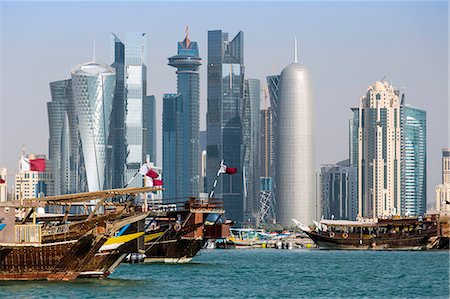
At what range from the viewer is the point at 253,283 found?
79.4 metres

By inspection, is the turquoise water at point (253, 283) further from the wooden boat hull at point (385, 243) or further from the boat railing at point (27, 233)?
the wooden boat hull at point (385, 243)

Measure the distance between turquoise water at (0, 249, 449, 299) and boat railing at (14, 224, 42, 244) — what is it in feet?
Answer: 8.00

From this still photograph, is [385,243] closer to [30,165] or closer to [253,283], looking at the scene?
[253,283]

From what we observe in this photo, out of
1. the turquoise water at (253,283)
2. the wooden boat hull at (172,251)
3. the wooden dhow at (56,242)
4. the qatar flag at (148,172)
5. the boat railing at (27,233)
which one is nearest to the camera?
the turquoise water at (253,283)

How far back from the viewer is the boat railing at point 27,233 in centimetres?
6600

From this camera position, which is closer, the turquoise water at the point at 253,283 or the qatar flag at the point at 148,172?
the turquoise water at the point at 253,283

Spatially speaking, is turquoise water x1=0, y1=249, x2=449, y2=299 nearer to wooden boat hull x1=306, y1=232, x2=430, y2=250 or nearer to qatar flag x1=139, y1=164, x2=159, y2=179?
qatar flag x1=139, y1=164, x2=159, y2=179

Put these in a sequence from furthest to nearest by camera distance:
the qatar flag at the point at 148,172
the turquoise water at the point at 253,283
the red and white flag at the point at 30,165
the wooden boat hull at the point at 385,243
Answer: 1. the wooden boat hull at the point at 385,243
2. the qatar flag at the point at 148,172
3. the red and white flag at the point at 30,165
4. the turquoise water at the point at 253,283

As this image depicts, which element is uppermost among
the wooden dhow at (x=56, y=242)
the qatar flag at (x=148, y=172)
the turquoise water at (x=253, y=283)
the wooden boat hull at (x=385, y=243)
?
the qatar flag at (x=148, y=172)

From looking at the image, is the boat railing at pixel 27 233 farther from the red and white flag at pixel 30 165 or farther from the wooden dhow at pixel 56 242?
Answer: the red and white flag at pixel 30 165

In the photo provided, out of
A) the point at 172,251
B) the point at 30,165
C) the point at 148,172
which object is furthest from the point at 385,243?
the point at 30,165

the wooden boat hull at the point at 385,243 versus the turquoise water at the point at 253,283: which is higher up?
the turquoise water at the point at 253,283

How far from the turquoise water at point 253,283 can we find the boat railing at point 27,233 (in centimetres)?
244

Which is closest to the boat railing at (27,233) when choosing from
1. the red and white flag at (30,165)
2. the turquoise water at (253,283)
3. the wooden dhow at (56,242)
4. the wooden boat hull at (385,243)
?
the wooden dhow at (56,242)
